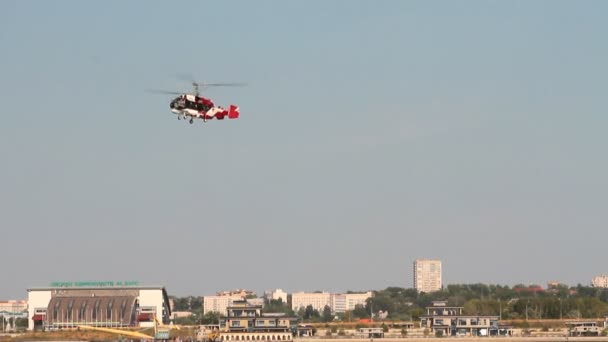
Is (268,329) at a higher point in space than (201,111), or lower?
lower

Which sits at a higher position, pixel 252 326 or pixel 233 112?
pixel 233 112

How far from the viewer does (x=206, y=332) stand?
19912cm

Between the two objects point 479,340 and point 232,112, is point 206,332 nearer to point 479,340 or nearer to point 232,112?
point 479,340

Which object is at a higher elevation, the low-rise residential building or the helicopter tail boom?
the helicopter tail boom

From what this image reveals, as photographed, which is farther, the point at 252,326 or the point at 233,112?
the point at 252,326

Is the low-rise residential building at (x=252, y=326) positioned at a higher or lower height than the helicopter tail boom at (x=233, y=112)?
lower

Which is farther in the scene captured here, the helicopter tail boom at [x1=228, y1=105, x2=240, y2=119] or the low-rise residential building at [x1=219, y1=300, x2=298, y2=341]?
the low-rise residential building at [x1=219, y1=300, x2=298, y2=341]

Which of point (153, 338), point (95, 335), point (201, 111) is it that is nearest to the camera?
point (201, 111)

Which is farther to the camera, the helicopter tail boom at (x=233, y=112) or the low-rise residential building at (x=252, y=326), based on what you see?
the low-rise residential building at (x=252, y=326)

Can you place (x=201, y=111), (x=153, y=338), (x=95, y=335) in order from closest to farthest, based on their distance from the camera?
(x=201, y=111) → (x=153, y=338) → (x=95, y=335)

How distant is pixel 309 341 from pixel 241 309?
12.8 meters

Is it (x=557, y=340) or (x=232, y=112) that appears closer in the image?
(x=232, y=112)

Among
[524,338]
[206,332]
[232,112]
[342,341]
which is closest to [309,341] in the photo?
[342,341]

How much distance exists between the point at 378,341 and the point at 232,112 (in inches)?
3610
